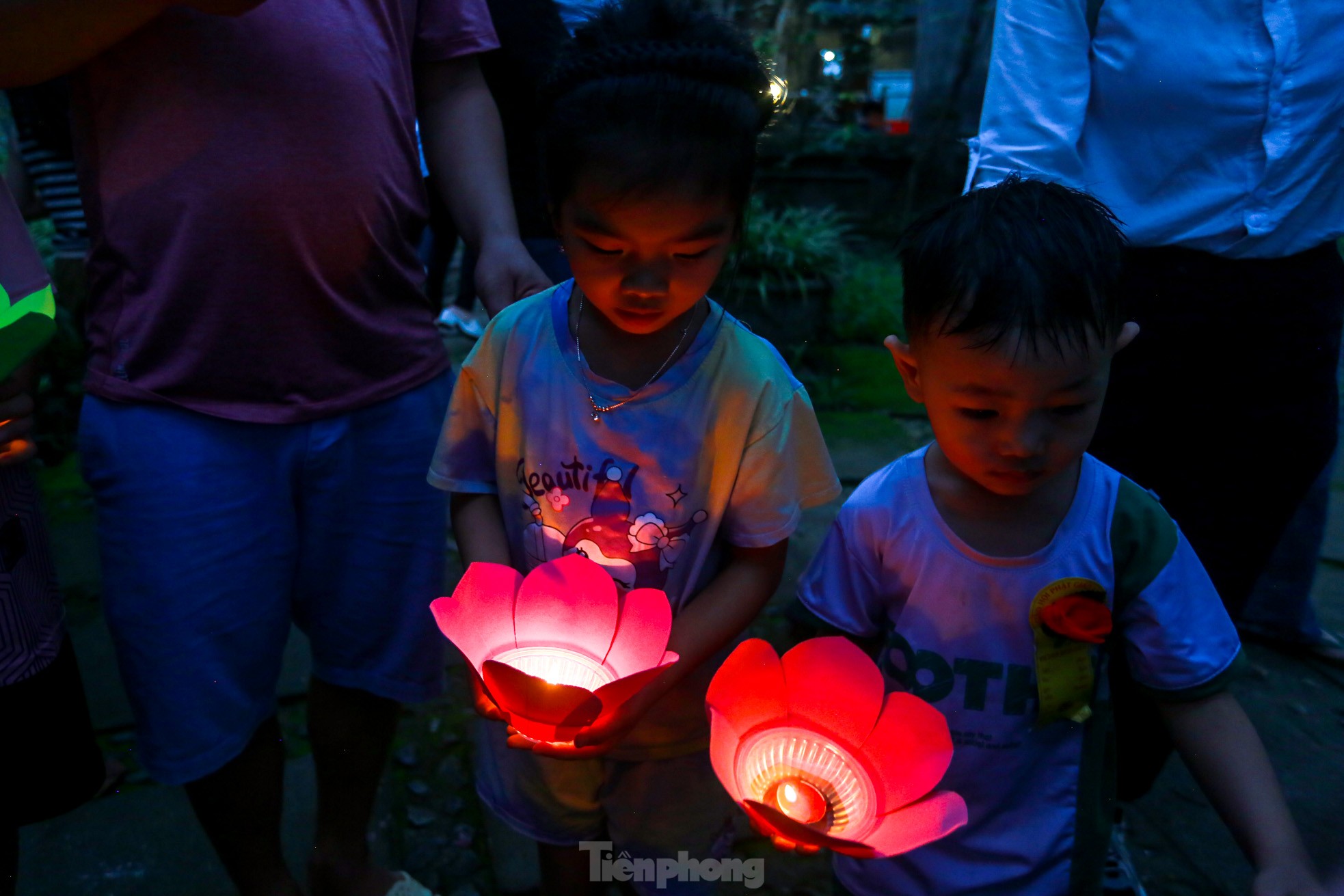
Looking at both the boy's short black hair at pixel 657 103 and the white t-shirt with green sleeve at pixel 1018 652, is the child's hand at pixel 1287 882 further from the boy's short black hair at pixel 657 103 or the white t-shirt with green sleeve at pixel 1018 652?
the boy's short black hair at pixel 657 103

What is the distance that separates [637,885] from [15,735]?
91 cm

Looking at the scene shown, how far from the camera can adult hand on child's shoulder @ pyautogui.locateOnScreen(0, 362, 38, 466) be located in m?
1.24

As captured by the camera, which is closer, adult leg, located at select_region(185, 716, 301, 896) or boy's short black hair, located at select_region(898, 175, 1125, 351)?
boy's short black hair, located at select_region(898, 175, 1125, 351)

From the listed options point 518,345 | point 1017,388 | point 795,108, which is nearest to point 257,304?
point 518,345

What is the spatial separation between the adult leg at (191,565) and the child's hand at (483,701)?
0.50 m

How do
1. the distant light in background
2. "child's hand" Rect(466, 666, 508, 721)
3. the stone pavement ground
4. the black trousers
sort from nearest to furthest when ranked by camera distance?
"child's hand" Rect(466, 666, 508, 721)
the black trousers
the stone pavement ground
the distant light in background

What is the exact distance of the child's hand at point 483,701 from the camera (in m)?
1.06

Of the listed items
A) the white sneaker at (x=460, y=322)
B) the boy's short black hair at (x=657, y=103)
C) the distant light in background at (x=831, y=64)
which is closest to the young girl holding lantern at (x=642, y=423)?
the boy's short black hair at (x=657, y=103)

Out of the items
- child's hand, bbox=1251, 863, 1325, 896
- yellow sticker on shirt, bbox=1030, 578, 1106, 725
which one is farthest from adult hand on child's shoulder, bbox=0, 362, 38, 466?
child's hand, bbox=1251, 863, 1325, 896

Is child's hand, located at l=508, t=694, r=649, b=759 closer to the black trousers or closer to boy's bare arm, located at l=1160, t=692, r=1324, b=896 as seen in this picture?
boy's bare arm, located at l=1160, t=692, r=1324, b=896

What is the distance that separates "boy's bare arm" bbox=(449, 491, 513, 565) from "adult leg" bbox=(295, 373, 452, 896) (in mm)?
209

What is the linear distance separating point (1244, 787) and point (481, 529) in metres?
0.98

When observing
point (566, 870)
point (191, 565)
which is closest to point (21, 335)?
point (191, 565)

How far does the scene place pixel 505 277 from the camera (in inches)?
58.0
